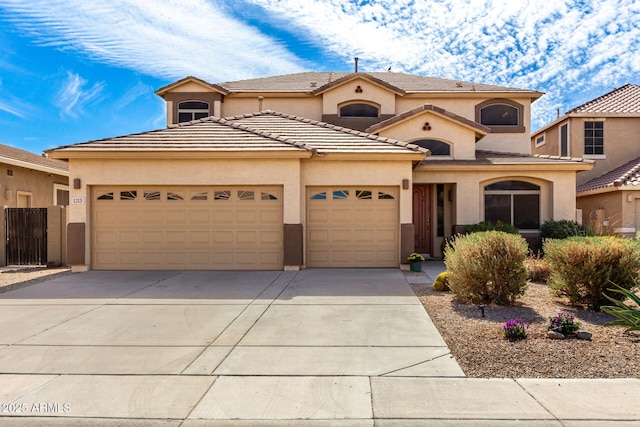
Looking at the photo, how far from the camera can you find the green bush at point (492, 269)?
25.0 ft

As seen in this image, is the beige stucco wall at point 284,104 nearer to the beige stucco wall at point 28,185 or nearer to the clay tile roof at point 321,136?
the clay tile roof at point 321,136

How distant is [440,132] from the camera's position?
1571 centimetres

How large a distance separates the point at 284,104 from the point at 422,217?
8.14 metres

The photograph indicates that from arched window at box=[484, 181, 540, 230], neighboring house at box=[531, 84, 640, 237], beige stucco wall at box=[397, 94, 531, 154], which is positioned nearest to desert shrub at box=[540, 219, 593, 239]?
arched window at box=[484, 181, 540, 230]

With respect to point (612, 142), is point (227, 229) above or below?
below

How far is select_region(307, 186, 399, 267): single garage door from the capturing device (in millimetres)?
12328

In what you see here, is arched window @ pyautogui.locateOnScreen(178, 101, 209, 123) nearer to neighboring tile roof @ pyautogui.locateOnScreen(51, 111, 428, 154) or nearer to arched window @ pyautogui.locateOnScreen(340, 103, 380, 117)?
neighboring tile roof @ pyautogui.locateOnScreen(51, 111, 428, 154)

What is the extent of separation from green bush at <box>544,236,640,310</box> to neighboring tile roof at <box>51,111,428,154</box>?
18.3 ft

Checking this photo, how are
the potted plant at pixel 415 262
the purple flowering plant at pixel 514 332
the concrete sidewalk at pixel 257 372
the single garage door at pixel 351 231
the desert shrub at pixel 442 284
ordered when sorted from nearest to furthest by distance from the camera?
the concrete sidewalk at pixel 257 372, the purple flowering plant at pixel 514 332, the desert shrub at pixel 442 284, the potted plant at pixel 415 262, the single garage door at pixel 351 231

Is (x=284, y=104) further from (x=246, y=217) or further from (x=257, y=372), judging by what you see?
(x=257, y=372)

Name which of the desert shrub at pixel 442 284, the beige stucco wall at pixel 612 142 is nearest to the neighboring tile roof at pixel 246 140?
the desert shrub at pixel 442 284

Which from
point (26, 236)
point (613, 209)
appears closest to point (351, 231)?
point (26, 236)

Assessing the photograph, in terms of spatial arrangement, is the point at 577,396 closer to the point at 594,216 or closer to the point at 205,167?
the point at 205,167

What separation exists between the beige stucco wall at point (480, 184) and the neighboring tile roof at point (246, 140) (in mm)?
2759
